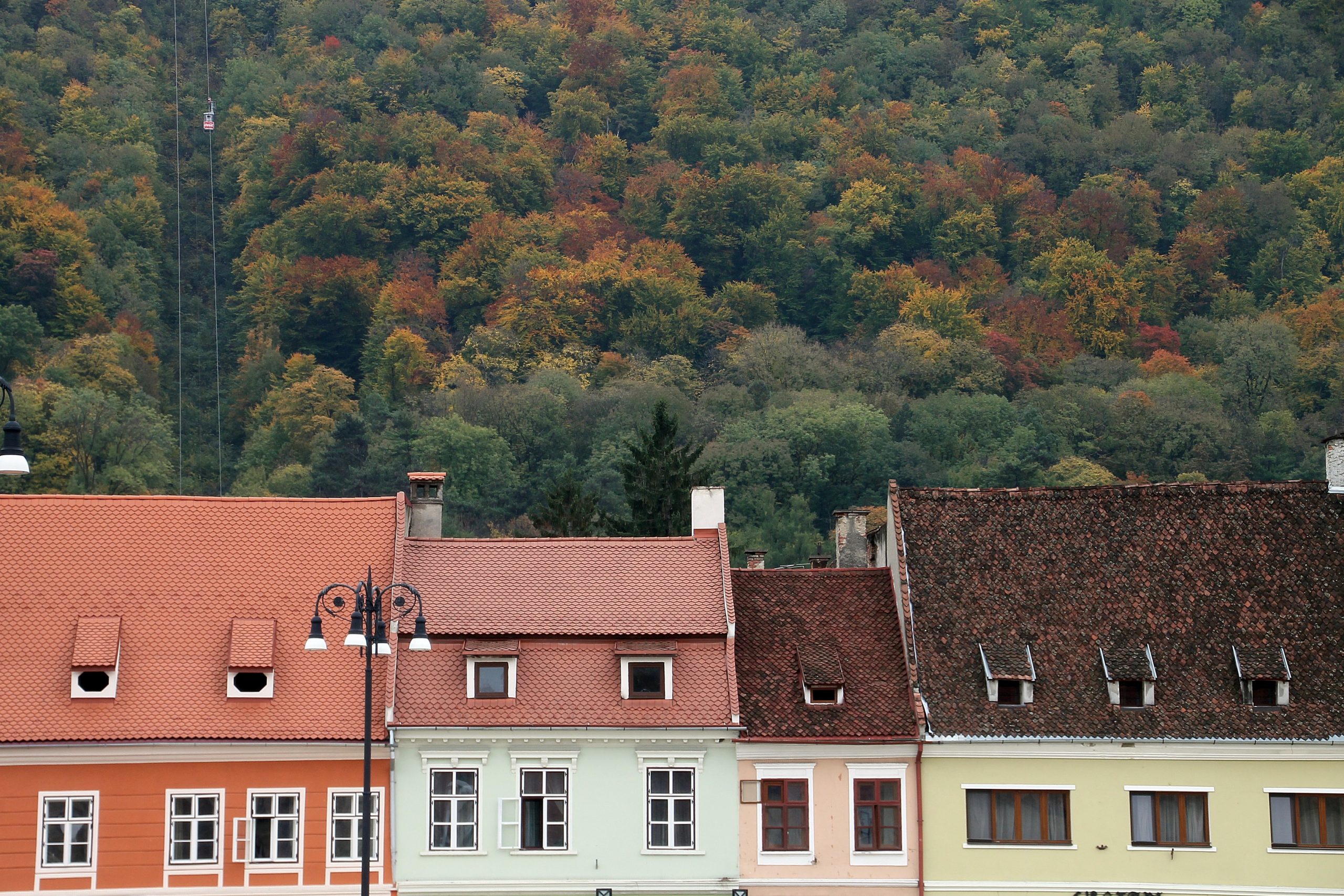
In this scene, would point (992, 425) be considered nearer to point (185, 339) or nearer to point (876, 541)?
point (185, 339)

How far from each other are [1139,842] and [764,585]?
937 cm

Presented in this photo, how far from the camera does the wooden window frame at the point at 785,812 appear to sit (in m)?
38.2

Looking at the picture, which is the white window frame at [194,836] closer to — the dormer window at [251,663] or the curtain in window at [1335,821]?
the dormer window at [251,663]

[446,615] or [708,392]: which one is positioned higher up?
[708,392]

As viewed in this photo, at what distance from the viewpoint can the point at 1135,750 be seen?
3800cm

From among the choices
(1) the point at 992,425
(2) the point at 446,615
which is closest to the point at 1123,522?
(2) the point at 446,615

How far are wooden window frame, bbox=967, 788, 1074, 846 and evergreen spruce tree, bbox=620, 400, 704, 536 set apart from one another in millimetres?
27302

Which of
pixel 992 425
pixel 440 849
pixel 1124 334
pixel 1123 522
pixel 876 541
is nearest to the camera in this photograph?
pixel 440 849

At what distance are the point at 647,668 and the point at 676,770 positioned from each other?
6.82 ft

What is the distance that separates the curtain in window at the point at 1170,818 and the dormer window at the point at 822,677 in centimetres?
653

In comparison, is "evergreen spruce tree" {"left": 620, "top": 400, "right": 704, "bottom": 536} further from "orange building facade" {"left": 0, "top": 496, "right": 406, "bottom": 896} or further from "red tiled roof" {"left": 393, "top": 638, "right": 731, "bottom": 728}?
"orange building facade" {"left": 0, "top": 496, "right": 406, "bottom": 896}

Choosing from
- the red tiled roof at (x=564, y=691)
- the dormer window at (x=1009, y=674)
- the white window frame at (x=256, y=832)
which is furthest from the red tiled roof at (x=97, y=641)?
the dormer window at (x=1009, y=674)

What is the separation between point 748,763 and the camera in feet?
125

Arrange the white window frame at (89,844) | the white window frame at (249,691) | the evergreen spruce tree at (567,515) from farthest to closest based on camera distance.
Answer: the evergreen spruce tree at (567,515)
the white window frame at (249,691)
the white window frame at (89,844)
